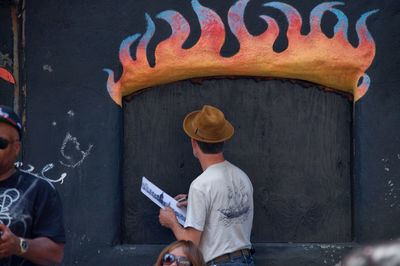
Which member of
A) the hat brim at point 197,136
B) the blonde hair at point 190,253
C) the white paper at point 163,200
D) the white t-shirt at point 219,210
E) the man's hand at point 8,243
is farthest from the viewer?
the white paper at point 163,200

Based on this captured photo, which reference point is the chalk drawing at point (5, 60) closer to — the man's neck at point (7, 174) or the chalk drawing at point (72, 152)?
the chalk drawing at point (72, 152)

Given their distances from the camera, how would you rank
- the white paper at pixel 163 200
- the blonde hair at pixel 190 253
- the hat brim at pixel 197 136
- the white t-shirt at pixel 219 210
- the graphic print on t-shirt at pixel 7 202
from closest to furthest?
the graphic print on t-shirt at pixel 7 202
the blonde hair at pixel 190 253
the white t-shirt at pixel 219 210
the hat brim at pixel 197 136
the white paper at pixel 163 200

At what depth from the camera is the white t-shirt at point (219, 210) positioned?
15.5 feet

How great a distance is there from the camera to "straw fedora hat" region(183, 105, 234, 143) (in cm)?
492

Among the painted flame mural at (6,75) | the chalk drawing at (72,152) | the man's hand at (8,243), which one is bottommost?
the chalk drawing at (72,152)

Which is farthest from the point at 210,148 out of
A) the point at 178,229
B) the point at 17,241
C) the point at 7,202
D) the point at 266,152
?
the point at 17,241

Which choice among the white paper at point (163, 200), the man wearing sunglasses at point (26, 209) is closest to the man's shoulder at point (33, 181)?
the man wearing sunglasses at point (26, 209)

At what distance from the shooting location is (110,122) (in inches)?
239

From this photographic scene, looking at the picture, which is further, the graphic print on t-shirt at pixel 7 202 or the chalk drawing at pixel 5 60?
the chalk drawing at pixel 5 60

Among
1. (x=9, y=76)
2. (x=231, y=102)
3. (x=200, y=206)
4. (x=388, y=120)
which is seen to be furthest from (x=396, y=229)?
(x=9, y=76)

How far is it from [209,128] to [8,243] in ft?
6.15

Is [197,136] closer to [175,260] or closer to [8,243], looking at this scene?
[175,260]

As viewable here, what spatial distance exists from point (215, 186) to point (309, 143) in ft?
5.20

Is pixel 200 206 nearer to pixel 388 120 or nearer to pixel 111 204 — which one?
pixel 111 204
